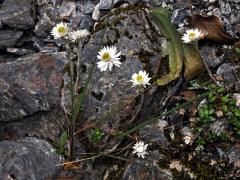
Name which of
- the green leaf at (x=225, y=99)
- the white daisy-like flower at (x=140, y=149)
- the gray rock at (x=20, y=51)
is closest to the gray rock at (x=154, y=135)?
the white daisy-like flower at (x=140, y=149)

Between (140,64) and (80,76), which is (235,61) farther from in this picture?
(80,76)

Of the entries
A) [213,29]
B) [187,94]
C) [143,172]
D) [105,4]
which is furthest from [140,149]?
[105,4]

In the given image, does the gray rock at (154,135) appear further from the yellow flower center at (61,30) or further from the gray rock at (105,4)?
the gray rock at (105,4)

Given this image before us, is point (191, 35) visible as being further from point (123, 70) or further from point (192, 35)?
point (123, 70)

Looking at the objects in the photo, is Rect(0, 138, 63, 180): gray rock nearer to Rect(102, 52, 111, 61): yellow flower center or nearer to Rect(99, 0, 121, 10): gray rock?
Rect(102, 52, 111, 61): yellow flower center

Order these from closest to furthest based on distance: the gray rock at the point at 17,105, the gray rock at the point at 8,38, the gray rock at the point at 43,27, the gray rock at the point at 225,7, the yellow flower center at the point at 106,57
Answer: the yellow flower center at the point at 106,57 < the gray rock at the point at 17,105 < the gray rock at the point at 225,7 < the gray rock at the point at 8,38 < the gray rock at the point at 43,27
